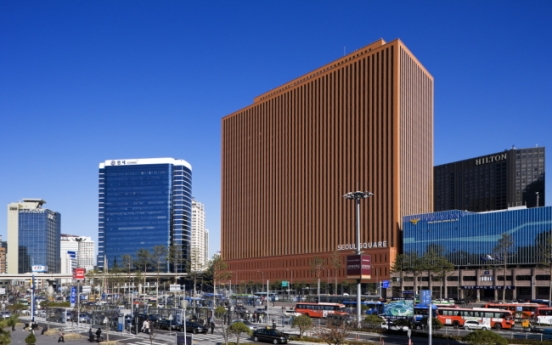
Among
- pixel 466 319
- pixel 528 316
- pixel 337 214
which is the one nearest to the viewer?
pixel 466 319

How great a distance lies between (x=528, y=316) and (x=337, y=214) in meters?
102

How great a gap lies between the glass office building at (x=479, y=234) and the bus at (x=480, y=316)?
218ft

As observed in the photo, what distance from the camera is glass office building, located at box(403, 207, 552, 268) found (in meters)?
140

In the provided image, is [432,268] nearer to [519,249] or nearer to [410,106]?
[519,249]

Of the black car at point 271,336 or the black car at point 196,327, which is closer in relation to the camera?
the black car at point 271,336

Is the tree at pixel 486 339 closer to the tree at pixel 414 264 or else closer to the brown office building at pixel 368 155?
the tree at pixel 414 264

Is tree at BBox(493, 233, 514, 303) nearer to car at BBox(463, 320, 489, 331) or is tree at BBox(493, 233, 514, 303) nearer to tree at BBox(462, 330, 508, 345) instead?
car at BBox(463, 320, 489, 331)

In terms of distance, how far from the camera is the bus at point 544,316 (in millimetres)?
78562

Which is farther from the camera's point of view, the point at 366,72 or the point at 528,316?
the point at 366,72

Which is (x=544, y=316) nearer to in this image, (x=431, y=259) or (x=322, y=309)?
(x=322, y=309)

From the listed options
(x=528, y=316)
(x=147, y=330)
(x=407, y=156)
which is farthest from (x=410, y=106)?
(x=147, y=330)

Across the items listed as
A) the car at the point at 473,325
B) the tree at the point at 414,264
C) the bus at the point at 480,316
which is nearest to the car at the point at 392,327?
the bus at the point at 480,316

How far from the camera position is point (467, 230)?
154 meters

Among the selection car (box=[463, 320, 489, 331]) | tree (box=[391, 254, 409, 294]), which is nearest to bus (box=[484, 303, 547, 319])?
car (box=[463, 320, 489, 331])
